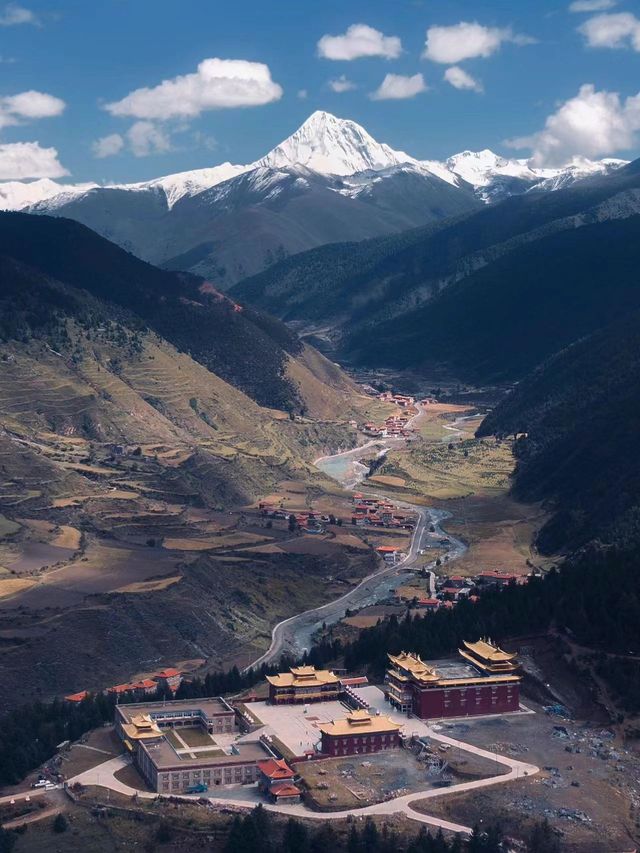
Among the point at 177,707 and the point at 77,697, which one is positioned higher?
the point at 177,707

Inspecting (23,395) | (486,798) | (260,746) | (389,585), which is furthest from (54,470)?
(486,798)

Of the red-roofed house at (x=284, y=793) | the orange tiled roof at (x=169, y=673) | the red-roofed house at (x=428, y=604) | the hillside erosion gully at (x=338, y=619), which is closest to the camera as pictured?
the hillside erosion gully at (x=338, y=619)

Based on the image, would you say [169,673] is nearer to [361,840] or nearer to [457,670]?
[457,670]

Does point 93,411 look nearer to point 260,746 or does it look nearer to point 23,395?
point 23,395

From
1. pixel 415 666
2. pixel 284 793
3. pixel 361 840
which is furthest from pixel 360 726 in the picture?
pixel 361 840

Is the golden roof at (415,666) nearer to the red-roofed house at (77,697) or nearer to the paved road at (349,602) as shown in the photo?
the paved road at (349,602)

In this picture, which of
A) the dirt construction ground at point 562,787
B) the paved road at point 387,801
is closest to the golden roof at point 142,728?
the paved road at point 387,801

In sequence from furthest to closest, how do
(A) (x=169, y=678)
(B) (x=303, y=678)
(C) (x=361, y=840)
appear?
(A) (x=169, y=678), (B) (x=303, y=678), (C) (x=361, y=840)
